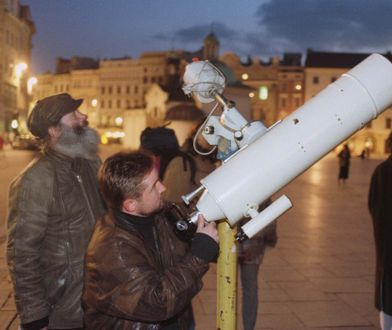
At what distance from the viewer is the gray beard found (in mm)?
2998

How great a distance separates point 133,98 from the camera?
→ 3679 inches

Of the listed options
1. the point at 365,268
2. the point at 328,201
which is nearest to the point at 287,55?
the point at 328,201

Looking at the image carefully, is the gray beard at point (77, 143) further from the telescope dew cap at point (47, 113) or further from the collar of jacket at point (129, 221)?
the collar of jacket at point (129, 221)

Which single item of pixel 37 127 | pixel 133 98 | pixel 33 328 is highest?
pixel 37 127

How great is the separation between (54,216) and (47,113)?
609 mm

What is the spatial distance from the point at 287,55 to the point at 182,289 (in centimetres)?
8270

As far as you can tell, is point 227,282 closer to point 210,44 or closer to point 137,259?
point 137,259

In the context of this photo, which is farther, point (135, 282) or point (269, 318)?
point (269, 318)

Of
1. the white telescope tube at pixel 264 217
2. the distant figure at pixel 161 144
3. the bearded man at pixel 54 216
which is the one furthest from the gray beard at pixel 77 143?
the distant figure at pixel 161 144

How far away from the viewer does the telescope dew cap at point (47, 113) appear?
9.98 ft

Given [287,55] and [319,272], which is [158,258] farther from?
[287,55]

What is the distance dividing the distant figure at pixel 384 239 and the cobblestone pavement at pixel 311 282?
1.34m

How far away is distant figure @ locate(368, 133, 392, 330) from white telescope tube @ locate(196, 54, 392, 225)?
5.73 feet

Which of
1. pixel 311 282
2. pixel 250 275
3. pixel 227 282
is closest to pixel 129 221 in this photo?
pixel 227 282
